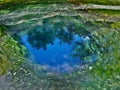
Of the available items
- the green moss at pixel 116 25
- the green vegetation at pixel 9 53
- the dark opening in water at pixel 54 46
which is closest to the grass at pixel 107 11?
the green moss at pixel 116 25

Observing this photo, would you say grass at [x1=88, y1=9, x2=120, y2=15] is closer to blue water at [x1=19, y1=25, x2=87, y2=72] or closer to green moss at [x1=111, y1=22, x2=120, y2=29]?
green moss at [x1=111, y1=22, x2=120, y2=29]

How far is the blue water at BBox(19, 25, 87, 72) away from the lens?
63.6 feet

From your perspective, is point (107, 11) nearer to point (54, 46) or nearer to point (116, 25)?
point (116, 25)

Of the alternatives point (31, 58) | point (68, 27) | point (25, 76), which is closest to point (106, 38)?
point (68, 27)

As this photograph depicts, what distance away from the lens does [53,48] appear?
69.2 ft

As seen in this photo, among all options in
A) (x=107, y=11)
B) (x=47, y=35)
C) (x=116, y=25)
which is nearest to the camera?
(x=47, y=35)

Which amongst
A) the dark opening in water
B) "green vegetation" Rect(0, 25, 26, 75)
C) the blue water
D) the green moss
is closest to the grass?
the green moss

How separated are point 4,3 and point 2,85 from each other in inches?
356

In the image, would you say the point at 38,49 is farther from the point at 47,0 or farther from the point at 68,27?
the point at 47,0

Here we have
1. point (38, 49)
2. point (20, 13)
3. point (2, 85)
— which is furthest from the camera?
point (20, 13)

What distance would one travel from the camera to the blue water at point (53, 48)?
19375mm

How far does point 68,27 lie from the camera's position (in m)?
23.5

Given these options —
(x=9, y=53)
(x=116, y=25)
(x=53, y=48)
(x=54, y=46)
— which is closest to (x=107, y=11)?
(x=116, y=25)

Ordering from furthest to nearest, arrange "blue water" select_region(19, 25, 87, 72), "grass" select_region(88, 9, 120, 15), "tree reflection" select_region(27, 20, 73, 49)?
"grass" select_region(88, 9, 120, 15), "tree reflection" select_region(27, 20, 73, 49), "blue water" select_region(19, 25, 87, 72)
